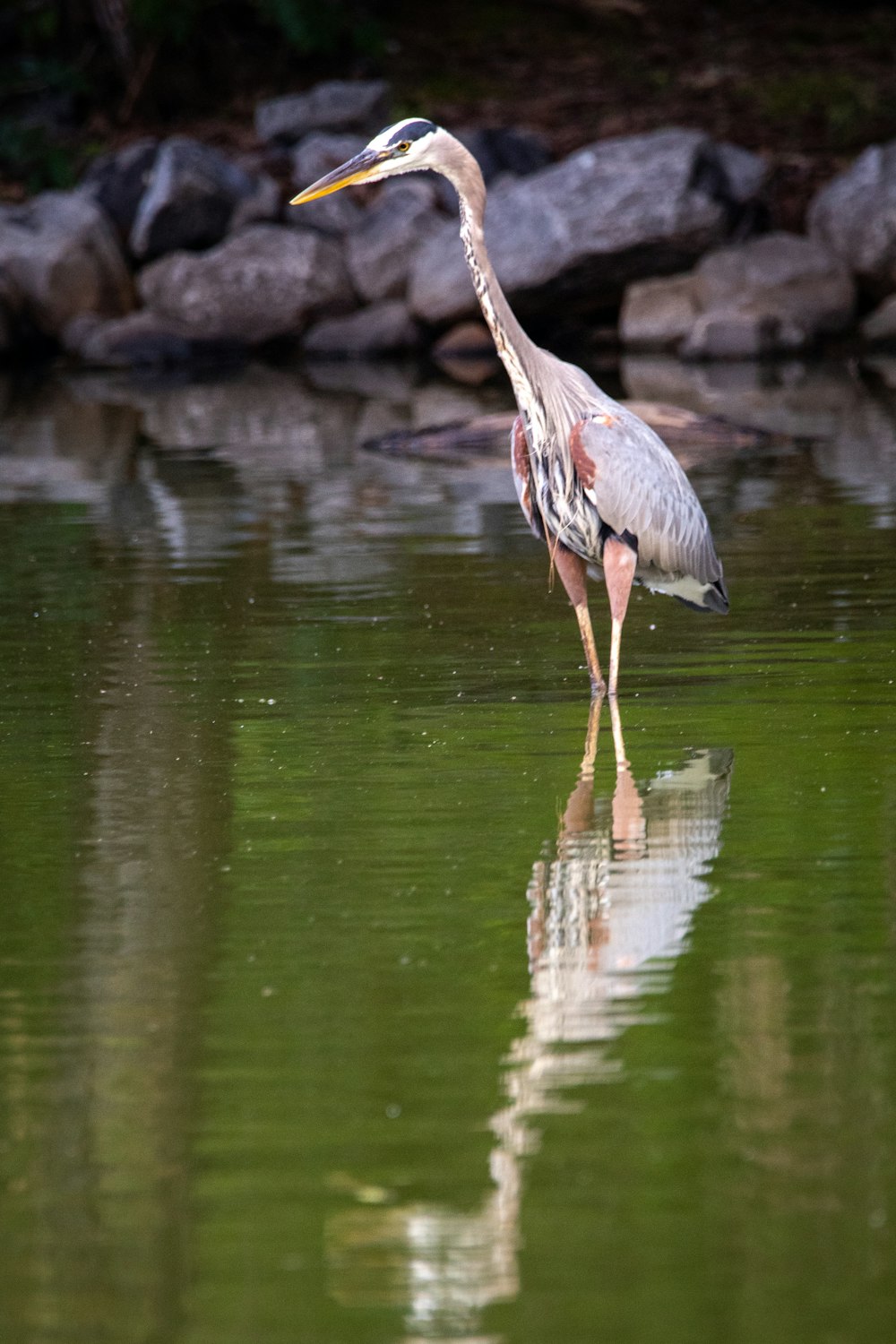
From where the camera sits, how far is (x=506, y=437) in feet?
59.5

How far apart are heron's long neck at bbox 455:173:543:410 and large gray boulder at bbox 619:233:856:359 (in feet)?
57.1

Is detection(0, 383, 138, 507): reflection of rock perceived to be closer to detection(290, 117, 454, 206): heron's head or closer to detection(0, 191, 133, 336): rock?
detection(0, 191, 133, 336): rock

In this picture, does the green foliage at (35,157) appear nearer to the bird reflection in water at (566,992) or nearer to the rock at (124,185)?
the rock at (124,185)

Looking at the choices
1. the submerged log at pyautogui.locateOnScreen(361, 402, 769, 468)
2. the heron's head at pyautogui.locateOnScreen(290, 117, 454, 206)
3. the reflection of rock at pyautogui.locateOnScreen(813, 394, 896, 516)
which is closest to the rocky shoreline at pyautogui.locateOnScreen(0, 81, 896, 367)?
the reflection of rock at pyautogui.locateOnScreen(813, 394, 896, 516)

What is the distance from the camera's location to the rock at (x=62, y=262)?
2889cm

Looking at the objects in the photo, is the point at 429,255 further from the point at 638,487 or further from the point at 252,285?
the point at 638,487

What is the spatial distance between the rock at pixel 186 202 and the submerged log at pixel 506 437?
11.2m

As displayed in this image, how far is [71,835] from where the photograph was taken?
22.8ft

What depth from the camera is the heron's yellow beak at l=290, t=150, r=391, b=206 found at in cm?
859

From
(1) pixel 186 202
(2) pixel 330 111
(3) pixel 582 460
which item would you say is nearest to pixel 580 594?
(3) pixel 582 460

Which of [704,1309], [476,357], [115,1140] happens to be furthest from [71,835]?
[476,357]

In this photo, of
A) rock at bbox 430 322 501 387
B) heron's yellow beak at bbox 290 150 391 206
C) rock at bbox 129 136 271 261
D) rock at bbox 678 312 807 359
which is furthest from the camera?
rock at bbox 129 136 271 261

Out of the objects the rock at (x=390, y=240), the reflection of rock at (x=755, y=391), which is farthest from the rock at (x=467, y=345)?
the reflection of rock at (x=755, y=391)

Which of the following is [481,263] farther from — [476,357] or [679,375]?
[476,357]
